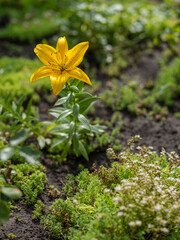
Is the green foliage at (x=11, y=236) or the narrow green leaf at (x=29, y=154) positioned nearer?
the narrow green leaf at (x=29, y=154)

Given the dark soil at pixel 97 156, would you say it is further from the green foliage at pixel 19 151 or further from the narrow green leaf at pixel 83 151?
the green foliage at pixel 19 151

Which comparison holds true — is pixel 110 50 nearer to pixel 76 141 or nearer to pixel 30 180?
pixel 76 141

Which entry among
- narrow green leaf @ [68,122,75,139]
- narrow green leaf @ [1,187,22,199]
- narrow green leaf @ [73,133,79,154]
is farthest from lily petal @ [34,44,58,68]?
narrow green leaf @ [1,187,22,199]

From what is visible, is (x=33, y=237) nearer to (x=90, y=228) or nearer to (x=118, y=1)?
(x=90, y=228)

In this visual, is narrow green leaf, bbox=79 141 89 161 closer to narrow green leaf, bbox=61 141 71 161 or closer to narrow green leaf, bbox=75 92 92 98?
narrow green leaf, bbox=61 141 71 161

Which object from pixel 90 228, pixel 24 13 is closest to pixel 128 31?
pixel 24 13

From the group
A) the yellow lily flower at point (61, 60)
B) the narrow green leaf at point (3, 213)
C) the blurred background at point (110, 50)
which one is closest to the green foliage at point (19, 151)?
the narrow green leaf at point (3, 213)

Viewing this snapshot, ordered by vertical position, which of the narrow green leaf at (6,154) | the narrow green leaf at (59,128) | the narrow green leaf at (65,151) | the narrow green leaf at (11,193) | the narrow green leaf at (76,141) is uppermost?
the narrow green leaf at (6,154)
